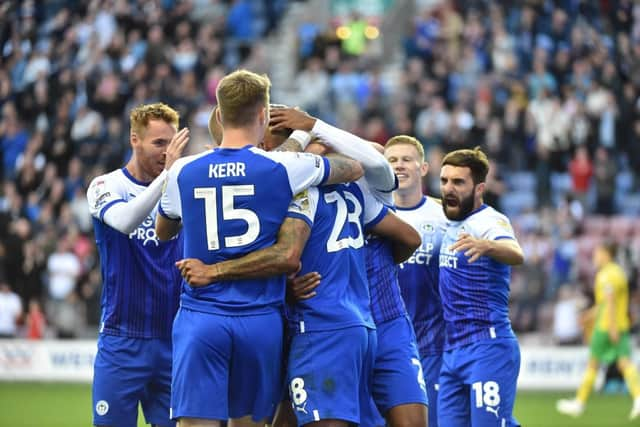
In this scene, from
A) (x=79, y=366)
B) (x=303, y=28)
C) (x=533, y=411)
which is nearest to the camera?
(x=533, y=411)

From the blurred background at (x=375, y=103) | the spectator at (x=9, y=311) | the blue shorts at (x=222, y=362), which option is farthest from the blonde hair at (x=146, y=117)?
the spectator at (x=9, y=311)

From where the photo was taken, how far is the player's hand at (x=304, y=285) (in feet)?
21.9

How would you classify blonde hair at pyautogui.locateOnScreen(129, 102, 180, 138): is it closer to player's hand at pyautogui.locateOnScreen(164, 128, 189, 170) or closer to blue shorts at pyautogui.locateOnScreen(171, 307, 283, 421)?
player's hand at pyautogui.locateOnScreen(164, 128, 189, 170)

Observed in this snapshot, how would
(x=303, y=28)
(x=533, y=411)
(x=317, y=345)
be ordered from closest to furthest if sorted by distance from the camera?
(x=317, y=345)
(x=533, y=411)
(x=303, y=28)

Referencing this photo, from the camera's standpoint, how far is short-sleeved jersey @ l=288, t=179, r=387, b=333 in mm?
6664

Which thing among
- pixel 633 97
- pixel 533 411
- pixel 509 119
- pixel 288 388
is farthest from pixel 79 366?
pixel 288 388

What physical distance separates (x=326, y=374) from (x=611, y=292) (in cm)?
1085

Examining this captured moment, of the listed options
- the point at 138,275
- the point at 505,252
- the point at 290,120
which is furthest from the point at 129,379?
the point at 505,252

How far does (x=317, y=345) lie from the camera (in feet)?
21.7

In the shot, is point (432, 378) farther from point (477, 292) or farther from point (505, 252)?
point (505, 252)

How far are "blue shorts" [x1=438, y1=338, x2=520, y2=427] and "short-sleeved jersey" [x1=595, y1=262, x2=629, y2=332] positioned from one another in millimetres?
8148

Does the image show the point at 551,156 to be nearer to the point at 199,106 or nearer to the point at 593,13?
the point at 593,13

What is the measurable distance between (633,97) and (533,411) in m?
9.10

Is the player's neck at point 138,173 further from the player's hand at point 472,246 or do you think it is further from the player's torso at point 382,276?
the player's hand at point 472,246
